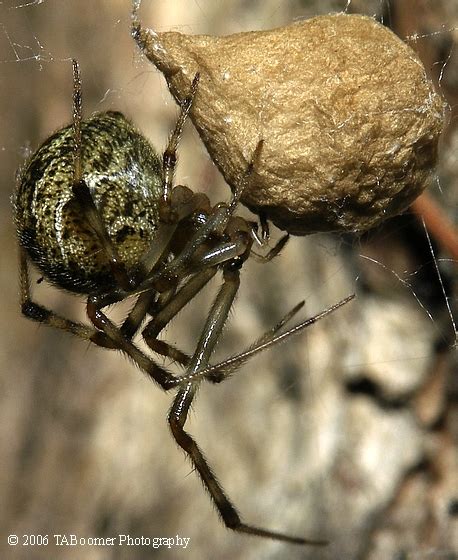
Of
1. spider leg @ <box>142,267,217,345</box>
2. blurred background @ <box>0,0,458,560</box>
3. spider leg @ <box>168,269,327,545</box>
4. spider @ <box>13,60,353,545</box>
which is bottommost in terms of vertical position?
blurred background @ <box>0,0,458,560</box>

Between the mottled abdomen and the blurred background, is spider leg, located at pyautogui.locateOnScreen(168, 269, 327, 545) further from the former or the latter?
the blurred background

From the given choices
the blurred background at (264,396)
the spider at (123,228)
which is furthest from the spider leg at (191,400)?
the blurred background at (264,396)

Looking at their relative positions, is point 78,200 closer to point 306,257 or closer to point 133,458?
point 306,257

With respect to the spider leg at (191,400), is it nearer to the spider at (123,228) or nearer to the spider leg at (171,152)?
the spider at (123,228)

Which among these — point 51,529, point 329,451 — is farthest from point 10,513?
point 329,451

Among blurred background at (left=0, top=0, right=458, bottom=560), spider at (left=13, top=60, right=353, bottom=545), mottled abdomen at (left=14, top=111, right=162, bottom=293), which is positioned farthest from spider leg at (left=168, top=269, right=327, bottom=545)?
blurred background at (left=0, top=0, right=458, bottom=560)

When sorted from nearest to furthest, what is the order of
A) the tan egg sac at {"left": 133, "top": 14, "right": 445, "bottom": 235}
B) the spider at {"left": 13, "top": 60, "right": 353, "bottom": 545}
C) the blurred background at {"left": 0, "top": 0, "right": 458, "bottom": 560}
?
the tan egg sac at {"left": 133, "top": 14, "right": 445, "bottom": 235}, the spider at {"left": 13, "top": 60, "right": 353, "bottom": 545}, the blurred background at {"left": 0, "top": 0, "right": 458, "bottom": 560}

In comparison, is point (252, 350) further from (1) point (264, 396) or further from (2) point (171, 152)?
(1) point (264, 396)
